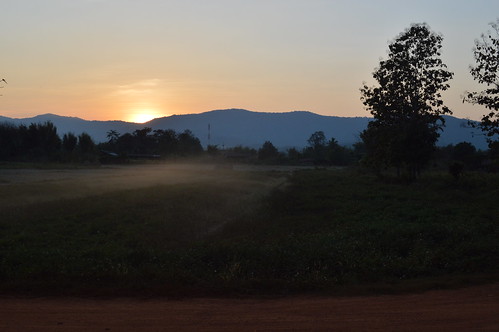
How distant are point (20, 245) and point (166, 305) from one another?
5918 millimetres

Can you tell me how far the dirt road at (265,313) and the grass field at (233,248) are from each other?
67cm

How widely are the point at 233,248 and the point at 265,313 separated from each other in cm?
405

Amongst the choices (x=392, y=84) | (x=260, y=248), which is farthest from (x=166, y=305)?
(x=392, y=84)

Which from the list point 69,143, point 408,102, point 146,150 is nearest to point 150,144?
point 146,150

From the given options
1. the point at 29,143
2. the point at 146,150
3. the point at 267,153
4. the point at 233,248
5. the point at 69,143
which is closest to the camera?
the point at 233,248

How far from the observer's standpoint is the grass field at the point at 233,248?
8789mm

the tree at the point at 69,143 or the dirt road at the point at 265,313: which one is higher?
the tree at the point at 69,143

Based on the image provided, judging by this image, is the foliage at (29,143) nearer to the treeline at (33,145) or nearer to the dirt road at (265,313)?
the treeline at (33,145)

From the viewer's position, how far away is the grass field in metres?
8.79

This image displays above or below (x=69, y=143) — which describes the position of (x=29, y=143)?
below

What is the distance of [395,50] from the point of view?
123ft

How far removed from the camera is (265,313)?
7.02 metres

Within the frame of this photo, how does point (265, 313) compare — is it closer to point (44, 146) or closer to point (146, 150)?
point (44, 146)

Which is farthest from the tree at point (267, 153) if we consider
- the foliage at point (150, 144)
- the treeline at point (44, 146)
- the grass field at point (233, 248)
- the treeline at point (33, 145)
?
the grass field at point (233, 248)
